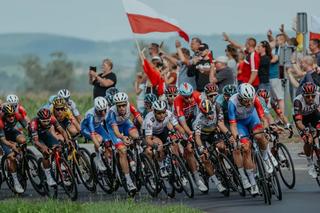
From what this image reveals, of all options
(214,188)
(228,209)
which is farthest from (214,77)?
(228,209)

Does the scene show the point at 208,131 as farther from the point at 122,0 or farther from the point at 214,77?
Result: the point at 122,0

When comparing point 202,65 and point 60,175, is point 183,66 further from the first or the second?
point 60,175

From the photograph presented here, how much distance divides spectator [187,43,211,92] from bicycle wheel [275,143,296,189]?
4407 mm

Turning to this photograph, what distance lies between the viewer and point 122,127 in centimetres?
1773

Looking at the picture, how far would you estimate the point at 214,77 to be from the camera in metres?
21.4

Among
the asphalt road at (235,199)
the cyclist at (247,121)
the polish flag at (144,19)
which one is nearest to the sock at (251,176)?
the cyclist at (247,121)

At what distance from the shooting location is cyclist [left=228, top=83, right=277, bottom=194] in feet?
50.1

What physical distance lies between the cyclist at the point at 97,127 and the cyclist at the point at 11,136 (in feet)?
3.22

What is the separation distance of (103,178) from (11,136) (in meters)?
1.67

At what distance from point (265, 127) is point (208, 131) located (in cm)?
89

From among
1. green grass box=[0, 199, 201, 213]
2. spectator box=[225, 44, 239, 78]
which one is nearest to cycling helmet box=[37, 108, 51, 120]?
green grass box=[0, 199, 201, 213]

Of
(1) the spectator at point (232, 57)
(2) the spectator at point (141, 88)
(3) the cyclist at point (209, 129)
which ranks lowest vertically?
(3) the cyclist at point (209, 129)

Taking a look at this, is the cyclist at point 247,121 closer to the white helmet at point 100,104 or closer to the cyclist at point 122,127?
the cyclist at point 122,127

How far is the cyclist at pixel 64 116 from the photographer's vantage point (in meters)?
17.8
